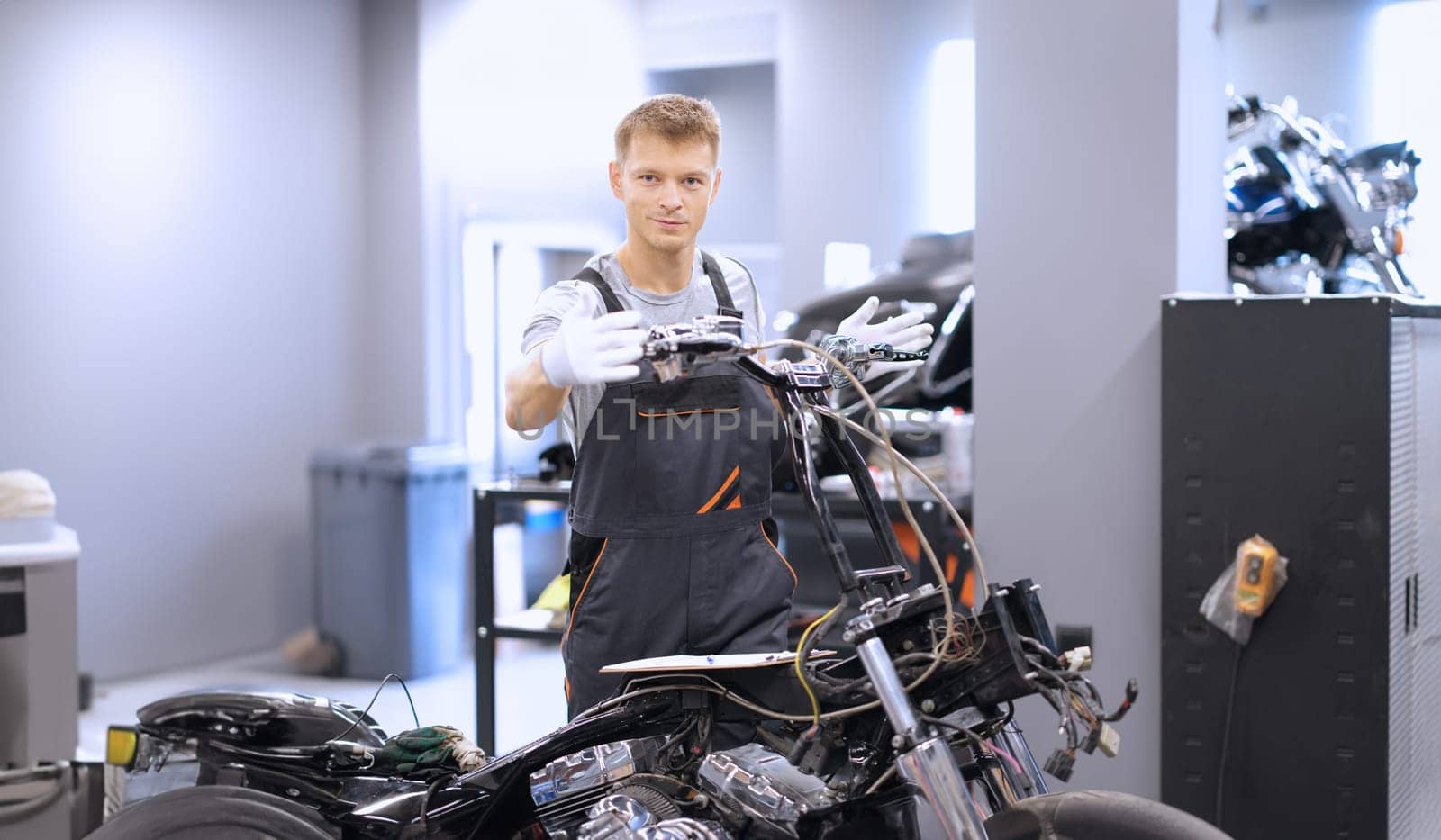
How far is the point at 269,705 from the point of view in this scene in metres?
2.27

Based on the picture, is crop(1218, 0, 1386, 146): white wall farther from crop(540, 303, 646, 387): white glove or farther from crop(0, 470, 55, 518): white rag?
crop(540, 303, 646, 387): white glove

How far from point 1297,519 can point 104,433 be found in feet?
15.9

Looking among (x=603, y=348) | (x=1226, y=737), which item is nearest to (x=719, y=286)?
(x=603, y=348)

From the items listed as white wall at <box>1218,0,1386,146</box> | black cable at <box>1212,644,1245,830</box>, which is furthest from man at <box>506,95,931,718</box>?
white wall at <box>1218,0,1386,146</box>

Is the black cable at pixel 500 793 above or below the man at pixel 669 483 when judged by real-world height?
below

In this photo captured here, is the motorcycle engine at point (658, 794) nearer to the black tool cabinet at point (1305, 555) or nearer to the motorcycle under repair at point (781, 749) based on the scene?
the motorcycle under repair at point (781, 749)

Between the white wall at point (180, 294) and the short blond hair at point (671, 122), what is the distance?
165 inches

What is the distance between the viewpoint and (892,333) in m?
2.13

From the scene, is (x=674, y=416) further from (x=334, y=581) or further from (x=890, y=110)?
(x=890, y=110)

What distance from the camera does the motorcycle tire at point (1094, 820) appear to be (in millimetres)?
1559

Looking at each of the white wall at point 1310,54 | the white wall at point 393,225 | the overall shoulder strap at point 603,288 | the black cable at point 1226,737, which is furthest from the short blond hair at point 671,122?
the white wall at point 1310,54

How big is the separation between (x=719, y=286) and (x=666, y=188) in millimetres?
216

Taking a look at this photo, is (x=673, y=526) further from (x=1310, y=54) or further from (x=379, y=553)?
(x=1310, y=54)

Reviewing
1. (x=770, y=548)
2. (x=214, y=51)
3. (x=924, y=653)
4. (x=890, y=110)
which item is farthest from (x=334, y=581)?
(x=924, y=653)
